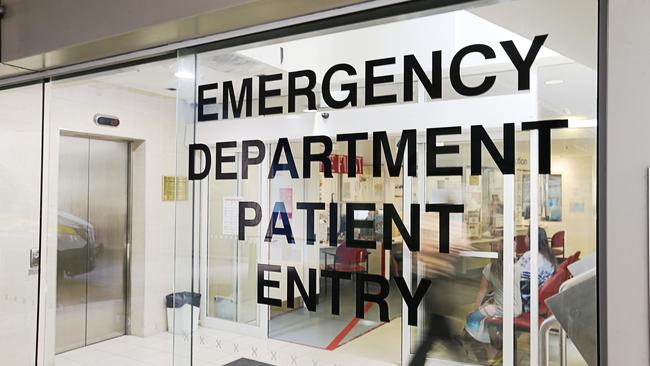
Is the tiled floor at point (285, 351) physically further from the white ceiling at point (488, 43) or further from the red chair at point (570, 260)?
the white ceiling at point (488, 43)

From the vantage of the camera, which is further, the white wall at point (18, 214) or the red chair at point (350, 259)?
the white wall at point (18, 214)

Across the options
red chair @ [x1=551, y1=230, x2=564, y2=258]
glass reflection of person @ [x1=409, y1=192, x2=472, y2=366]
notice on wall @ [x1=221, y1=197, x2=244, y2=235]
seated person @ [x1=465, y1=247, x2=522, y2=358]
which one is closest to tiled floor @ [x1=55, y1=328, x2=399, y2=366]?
glass reflection of person @ [x1=409, y1=192, x2=472, y2=366]

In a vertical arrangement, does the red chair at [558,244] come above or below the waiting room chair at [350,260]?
above

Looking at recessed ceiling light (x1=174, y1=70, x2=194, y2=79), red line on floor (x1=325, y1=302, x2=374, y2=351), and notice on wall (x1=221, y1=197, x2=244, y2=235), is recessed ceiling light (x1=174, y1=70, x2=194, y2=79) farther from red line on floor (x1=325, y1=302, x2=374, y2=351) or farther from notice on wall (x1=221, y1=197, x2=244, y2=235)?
red line on floor (x1=325, y1=302, x2=374, y2=351)

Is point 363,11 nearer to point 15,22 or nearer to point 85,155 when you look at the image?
point 15,22

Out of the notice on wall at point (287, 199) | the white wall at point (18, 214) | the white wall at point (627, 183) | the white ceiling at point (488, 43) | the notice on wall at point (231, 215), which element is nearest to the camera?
the white wall at point (627, 183)

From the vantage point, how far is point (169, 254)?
4.52 m

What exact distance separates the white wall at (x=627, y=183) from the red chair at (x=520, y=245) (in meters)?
0.47

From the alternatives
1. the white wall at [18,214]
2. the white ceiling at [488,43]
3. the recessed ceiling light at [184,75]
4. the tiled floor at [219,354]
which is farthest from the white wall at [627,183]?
the white wall at [18,214]

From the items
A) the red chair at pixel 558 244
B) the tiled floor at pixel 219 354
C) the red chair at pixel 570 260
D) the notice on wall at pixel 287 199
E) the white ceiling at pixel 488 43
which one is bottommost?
the tiled floor at pixel 219 354

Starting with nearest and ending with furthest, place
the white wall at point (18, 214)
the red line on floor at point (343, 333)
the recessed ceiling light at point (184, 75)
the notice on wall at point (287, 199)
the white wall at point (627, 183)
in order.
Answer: the white wall at point (627, 183) < the red line on floor at point (343, 333) < the notice on wall at point (287, 199) < the recessed ceiling light at point (184, 75) < the white wall at point (18, 214)

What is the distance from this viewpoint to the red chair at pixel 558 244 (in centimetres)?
147

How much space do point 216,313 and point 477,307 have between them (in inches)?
52.8

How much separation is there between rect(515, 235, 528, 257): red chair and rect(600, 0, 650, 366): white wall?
1.53 feet
